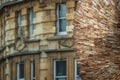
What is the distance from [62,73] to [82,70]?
75.1 feet

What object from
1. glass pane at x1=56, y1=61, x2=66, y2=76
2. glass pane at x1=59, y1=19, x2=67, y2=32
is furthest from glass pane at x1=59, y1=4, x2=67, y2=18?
glass pane at x1=56, y1=61, x2=66, y2=76

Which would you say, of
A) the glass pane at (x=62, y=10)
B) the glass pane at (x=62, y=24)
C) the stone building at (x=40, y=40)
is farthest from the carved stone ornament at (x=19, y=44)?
the glass pane at (x=62, y=10)

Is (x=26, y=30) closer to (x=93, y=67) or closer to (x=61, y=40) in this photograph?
(x=61, y=40)

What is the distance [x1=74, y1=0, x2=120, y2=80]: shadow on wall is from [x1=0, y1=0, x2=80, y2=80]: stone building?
21.6 meters

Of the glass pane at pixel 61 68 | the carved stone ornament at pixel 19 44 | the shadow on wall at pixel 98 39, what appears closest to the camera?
the shadow on wall at pixel 98 39

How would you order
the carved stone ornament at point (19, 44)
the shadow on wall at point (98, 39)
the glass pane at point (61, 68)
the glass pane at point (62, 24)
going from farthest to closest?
the carved stone ornament at point (19, 44) → the glass pane at point (62, 24) → the glass pane at point (61, 68) → the shadow on wall at point (98, 39)

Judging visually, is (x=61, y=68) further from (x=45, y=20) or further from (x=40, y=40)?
(x=45, y=20)

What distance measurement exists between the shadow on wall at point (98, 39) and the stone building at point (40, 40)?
70.8 ft

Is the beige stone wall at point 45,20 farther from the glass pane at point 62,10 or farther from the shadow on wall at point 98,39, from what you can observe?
the shadow on wall at point 98,39

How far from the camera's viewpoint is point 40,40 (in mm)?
A: 28062

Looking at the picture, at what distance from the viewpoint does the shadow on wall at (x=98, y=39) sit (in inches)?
166

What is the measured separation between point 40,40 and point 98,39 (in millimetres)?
23722

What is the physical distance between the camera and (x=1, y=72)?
32375 millimetres

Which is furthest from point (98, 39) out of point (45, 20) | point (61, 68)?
point (45, 20)
